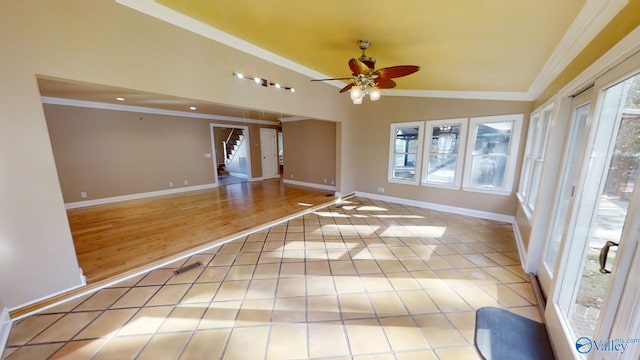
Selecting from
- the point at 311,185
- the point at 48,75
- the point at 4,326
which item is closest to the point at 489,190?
the point at 311,185

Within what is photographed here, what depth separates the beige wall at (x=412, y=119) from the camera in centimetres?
401

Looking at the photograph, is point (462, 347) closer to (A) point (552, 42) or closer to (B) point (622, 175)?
(B) point (622, 175)

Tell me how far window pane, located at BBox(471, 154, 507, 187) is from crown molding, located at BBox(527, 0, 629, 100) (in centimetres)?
185

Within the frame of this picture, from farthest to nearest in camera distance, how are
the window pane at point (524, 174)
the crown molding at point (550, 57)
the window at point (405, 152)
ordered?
the window at point (405, 152) < the window pane at point (524, 174) < the crown molding at point (550, 57)

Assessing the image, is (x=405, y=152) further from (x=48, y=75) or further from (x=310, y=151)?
(x=48, y=75)

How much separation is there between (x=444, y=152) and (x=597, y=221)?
338cm

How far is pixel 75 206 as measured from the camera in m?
4.72

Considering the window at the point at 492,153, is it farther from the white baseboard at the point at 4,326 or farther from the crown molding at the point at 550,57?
the white baseboard at the point at 4,326

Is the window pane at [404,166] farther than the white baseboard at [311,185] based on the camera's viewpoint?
No

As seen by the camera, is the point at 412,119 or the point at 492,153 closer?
the point at 492,153

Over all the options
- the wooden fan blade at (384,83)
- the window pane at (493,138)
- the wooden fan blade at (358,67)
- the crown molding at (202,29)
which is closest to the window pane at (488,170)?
the window pane at (493,138)

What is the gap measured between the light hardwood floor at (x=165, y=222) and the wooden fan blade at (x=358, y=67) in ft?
9.20

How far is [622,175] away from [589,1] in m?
1.15

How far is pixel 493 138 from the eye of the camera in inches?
161
